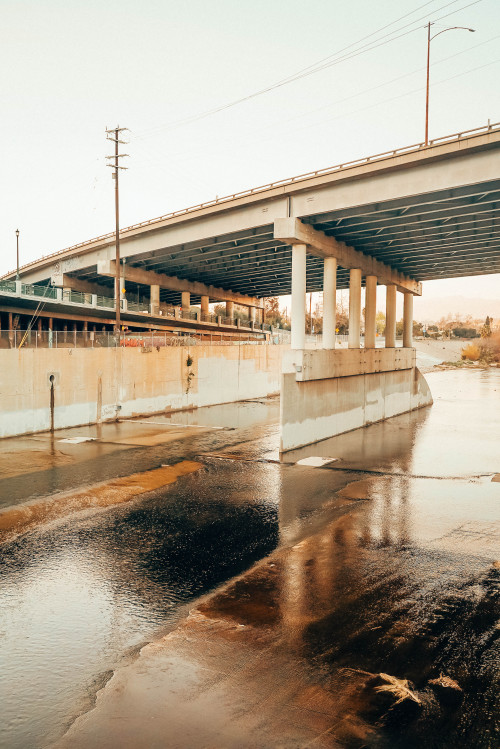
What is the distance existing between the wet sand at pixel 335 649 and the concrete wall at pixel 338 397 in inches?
450

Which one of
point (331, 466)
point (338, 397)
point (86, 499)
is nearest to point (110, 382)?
point (338, 397)

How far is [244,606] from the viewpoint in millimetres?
10508

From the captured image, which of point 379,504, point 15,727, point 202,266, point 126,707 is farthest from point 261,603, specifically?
point 202,266

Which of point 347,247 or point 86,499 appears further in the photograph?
point 347,247

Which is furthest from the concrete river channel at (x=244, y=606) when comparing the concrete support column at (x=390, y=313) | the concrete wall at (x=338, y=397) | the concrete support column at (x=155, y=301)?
the concrete support column at (x=155, y=301)

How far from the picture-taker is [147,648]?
8875 mm

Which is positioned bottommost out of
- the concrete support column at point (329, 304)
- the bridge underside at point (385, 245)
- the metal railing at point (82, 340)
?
the metal railing at point (82, 340)

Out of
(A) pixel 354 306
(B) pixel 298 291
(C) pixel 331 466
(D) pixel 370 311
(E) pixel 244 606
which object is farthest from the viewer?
(D) pixel 370 311

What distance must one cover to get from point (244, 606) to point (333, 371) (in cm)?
2395

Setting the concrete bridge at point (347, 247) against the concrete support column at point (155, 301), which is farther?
the concrete support column at point (155, 301)

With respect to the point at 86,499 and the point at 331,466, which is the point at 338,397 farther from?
the point at 86,499

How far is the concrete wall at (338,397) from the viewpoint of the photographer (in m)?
29.0

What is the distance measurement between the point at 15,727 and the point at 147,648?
2316 millimetres

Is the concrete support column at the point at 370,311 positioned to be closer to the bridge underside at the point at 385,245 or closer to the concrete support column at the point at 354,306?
the bridge underside at the point at 385,245
